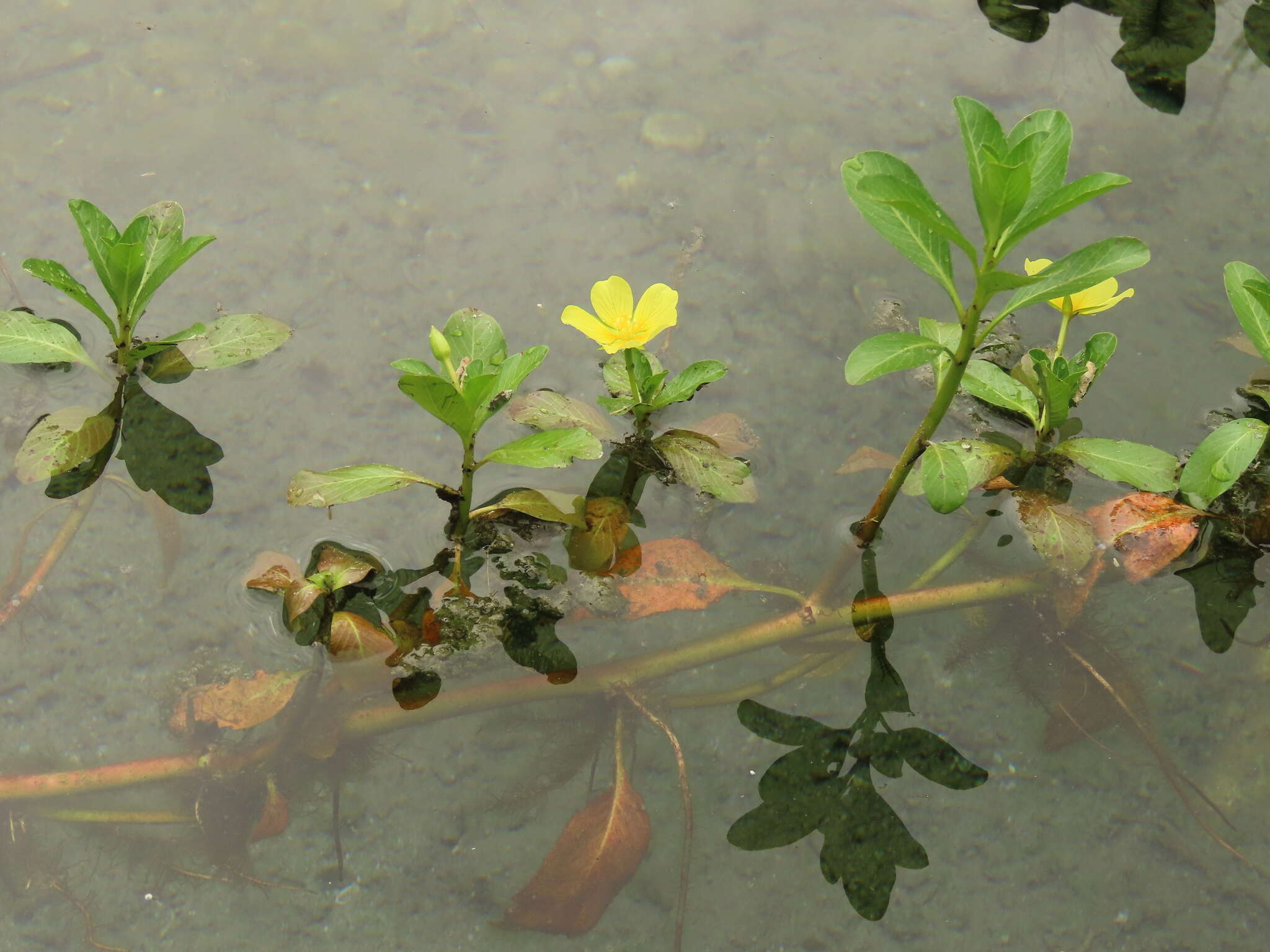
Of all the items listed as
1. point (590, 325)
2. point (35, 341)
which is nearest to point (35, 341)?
point (35, 341)

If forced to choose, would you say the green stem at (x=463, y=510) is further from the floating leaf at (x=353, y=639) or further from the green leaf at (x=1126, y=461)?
the green leaf at (x=1126, y=461)

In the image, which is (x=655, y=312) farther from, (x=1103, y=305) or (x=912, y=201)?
(x=1103, y=305)

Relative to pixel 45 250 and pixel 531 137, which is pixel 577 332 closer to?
pixel 531 137

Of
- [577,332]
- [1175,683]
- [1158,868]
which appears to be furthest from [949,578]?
[577,332]

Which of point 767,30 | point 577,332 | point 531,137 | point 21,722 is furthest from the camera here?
point 767,30

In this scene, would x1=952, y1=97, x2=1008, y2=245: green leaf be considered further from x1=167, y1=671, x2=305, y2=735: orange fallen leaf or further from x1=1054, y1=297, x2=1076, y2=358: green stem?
x1=167, y1=671, x2=305, y2=735: orange fallen leaf

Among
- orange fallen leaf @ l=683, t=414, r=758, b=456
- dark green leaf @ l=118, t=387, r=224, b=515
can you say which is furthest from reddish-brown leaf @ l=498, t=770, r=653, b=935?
dark green leaf @ l=118, t=387, r=224, b=515

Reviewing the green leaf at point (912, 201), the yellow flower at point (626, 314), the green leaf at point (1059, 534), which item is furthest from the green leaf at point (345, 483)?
the green leaf at point (1059, 534)
